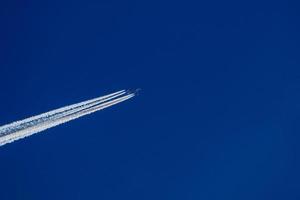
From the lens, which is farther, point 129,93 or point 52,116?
point 129,93

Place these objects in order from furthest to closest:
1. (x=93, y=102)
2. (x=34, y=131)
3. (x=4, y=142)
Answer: (x=93, y=102) < (x=34, y=131) < (x=4, y=142)

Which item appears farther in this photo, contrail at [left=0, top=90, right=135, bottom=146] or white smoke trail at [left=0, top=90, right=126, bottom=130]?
white smoke trail at [left=0, top=90, right=126, bottom=130]

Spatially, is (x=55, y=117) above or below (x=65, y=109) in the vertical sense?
below

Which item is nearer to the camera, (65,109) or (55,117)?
(55,117)

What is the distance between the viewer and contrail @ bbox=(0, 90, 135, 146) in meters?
10.7

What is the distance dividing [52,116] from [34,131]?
0.53 m

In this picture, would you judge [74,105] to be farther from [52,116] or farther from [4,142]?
[4,142]

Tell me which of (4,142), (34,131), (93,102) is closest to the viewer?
(4,142)

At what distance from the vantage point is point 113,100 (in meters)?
12.3

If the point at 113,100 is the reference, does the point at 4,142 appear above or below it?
below

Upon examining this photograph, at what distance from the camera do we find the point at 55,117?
11469 millimetres

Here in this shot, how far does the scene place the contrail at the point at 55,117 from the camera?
1069 cm

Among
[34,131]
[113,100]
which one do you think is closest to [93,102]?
[113,100]

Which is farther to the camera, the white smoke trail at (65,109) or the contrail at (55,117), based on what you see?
the white smoke trail at (65,109)
